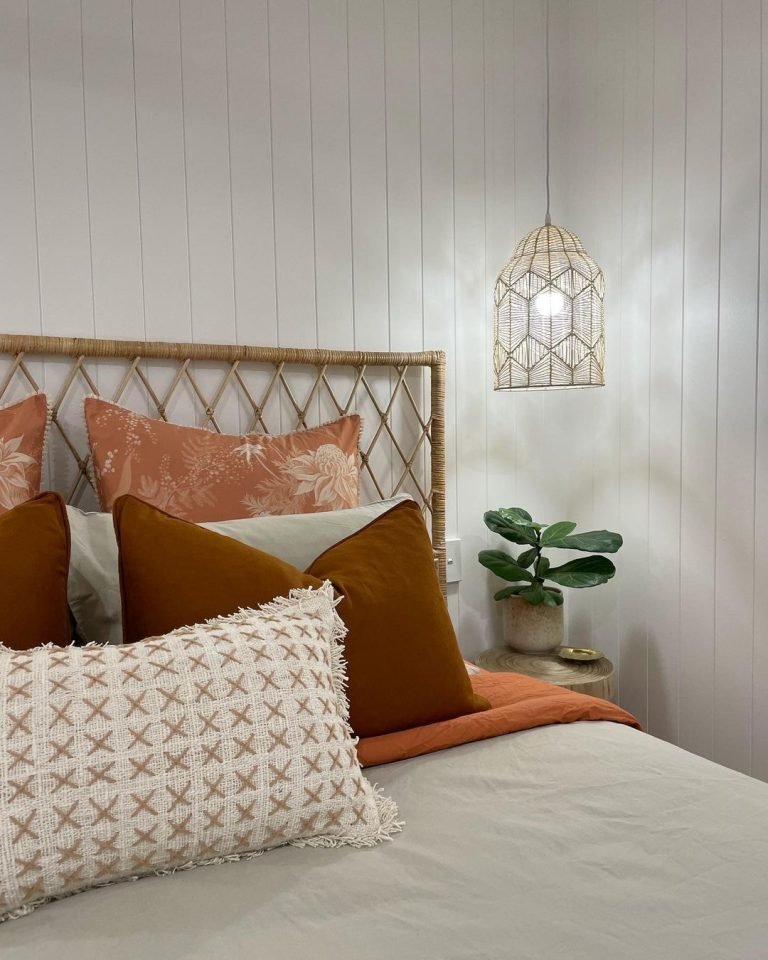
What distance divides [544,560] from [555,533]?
9 centimetres

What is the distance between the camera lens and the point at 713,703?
2.23 m

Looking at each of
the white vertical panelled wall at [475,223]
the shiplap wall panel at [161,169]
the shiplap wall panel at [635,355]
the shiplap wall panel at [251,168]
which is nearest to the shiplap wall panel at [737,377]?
the white vertical panelled wall at [475,223]

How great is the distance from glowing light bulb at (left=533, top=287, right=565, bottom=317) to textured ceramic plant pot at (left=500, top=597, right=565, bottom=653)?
2.70ft

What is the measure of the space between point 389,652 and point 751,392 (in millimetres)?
1325

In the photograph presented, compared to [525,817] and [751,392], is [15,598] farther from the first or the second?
[751,392]

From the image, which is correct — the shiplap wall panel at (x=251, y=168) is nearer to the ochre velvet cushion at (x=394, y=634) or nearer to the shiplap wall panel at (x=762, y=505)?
the ochre velvet cushion at (x=394, y=634)

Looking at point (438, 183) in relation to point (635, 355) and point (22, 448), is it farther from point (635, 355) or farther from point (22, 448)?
point (22, 448)

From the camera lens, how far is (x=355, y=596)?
132cm

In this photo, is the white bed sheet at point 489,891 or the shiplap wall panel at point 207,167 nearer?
the white bed sheet at point 489,891

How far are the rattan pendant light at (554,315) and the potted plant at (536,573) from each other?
0.41 m

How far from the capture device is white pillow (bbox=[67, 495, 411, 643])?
1387 mm

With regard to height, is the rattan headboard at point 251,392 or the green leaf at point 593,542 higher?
the rattan headboard at point 251,392

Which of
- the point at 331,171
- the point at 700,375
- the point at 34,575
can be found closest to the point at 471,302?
the point at 331,171

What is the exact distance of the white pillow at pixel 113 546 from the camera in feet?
4.55
